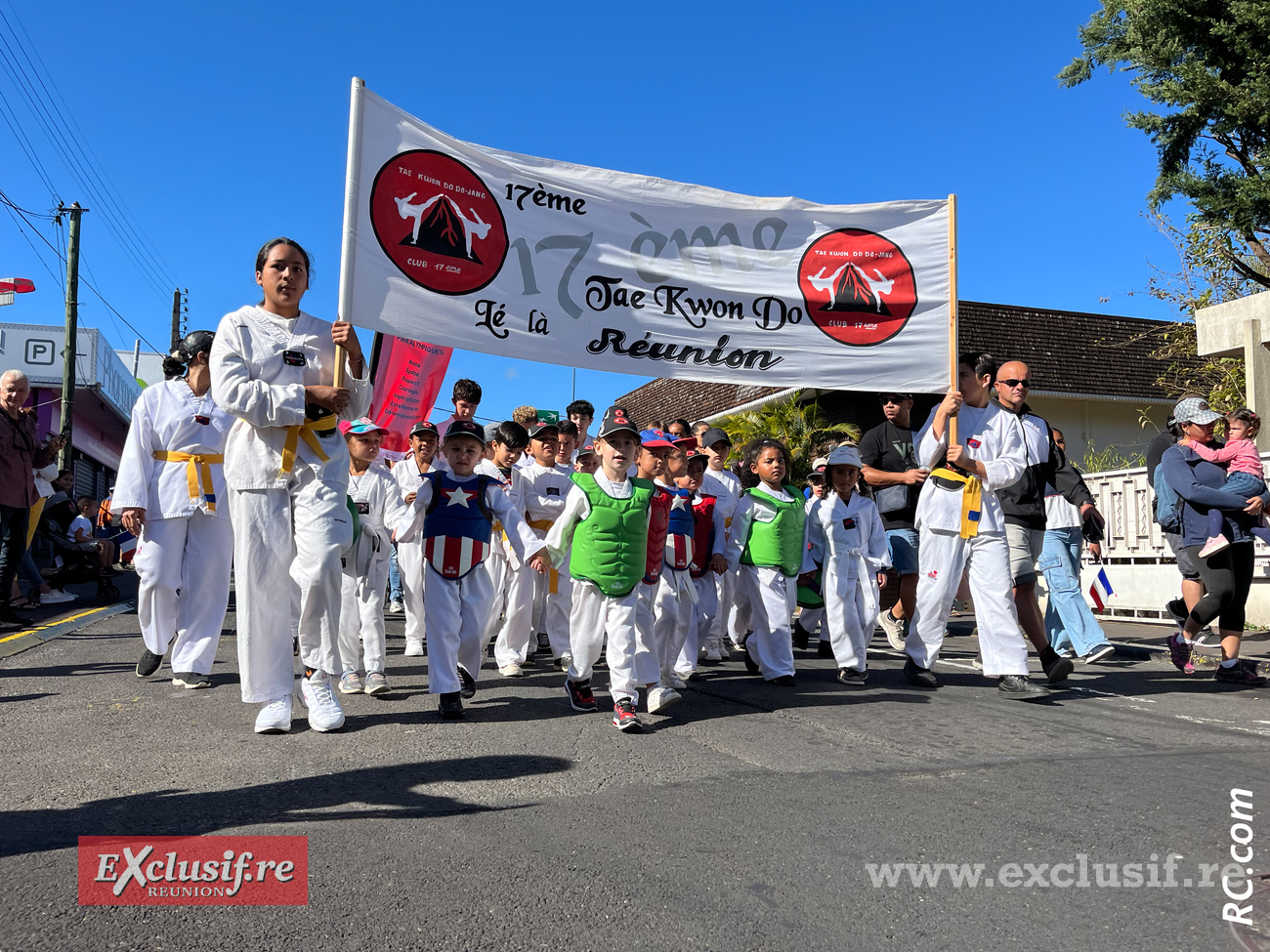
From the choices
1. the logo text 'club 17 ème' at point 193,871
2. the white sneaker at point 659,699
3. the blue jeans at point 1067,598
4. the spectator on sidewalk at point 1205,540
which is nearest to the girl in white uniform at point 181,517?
the white sneaker at point 659,699

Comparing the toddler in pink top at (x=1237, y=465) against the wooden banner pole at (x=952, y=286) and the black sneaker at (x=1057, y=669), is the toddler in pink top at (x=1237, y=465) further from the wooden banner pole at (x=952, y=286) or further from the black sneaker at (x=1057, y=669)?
the wooden banner pole at (x=952, y=286)

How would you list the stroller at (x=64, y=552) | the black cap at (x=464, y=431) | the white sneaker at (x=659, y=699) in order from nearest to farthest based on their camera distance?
the white sneaker at (x=659, y=699) → the black cap at (x=464, y=431) → the stroller at (x=64, y=552)

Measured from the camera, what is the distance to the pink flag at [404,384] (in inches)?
498

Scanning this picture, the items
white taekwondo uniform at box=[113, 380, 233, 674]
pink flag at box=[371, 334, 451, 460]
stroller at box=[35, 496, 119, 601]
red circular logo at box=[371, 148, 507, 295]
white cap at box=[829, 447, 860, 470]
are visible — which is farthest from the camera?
stroller at box=[35, 496, 119, 601]

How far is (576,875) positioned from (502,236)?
14.4 feet

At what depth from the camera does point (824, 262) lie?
716 centimetres

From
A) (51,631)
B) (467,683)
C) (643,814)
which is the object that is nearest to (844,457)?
(467,683)

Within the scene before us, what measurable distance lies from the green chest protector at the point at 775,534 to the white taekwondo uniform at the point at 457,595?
1749mm

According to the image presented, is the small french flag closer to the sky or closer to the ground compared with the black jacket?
closer to the ground

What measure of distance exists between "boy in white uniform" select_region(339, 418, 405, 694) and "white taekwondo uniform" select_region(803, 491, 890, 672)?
10.2 ft

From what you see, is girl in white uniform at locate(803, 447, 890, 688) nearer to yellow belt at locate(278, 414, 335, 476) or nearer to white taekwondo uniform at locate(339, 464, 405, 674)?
white taekwondo uniform at locate(339, 464, 405, 674)

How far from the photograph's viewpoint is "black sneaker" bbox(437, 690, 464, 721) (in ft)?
16.8

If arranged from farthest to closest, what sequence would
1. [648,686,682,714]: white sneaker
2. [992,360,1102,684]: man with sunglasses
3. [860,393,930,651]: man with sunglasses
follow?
[860,393,930,651]: man with sunglasses, [992,360,1102,684]: man with sunglasses, [648,686,682,714]: white sneaker

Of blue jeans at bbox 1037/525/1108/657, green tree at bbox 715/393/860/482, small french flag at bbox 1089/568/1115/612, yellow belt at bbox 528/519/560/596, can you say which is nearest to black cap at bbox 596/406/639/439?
yellow belt at bbox 528/519/560/596
